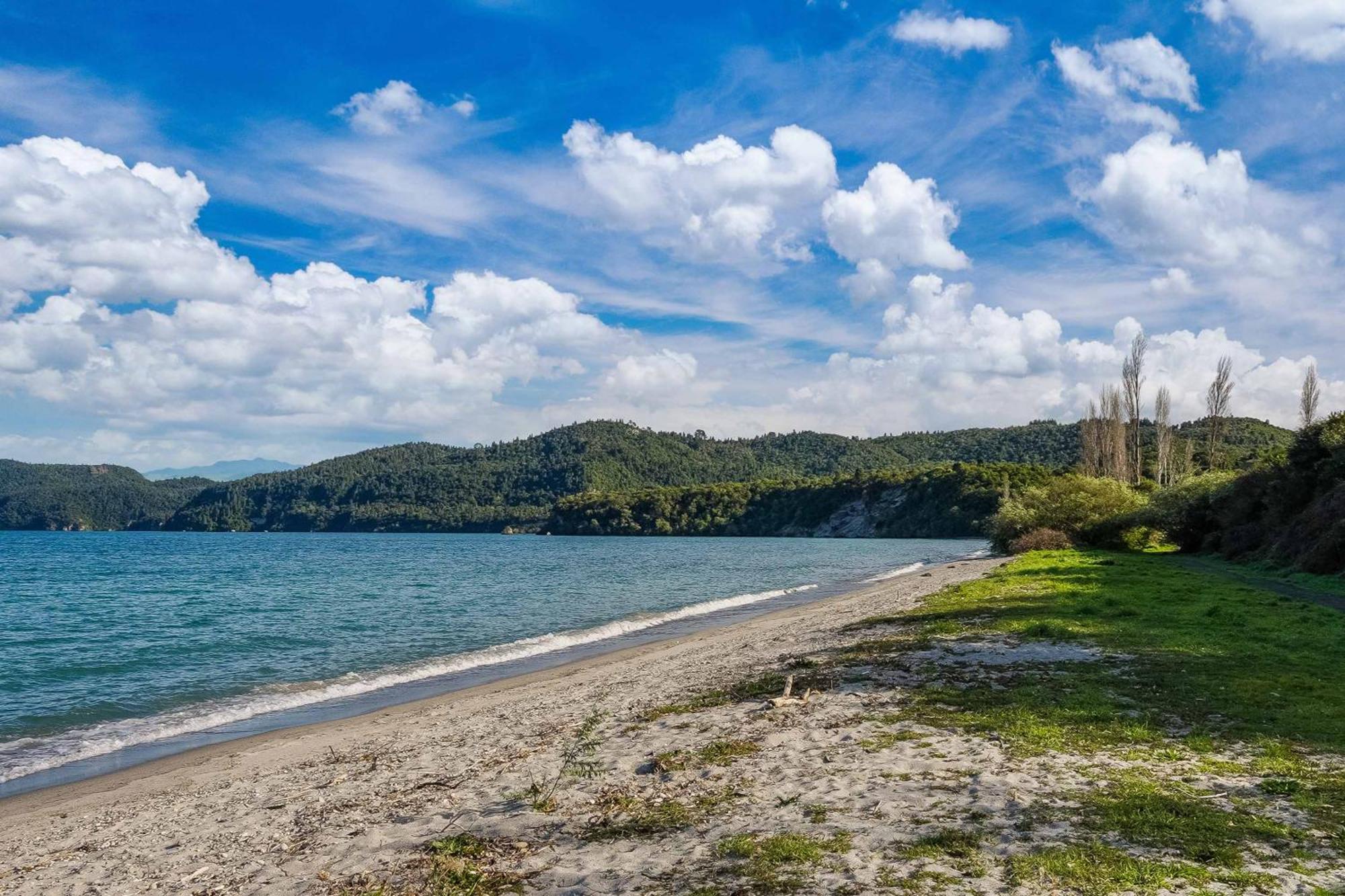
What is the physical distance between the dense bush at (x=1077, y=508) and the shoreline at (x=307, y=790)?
150 feet

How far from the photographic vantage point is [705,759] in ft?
35.2

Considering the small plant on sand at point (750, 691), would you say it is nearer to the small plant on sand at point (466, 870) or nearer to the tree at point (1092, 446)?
the small plant on sand at point (466, 870)

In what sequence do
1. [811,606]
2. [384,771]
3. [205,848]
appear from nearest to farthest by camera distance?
[205,848] < [384,771] < [811,606]

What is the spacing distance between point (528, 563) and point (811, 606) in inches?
2022

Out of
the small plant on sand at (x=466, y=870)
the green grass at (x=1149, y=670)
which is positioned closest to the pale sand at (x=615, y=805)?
the small plant on sand at (x=466, y=870)

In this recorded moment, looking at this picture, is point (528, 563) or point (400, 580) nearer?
point (400, 580)

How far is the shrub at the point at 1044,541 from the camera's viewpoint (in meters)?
59.4

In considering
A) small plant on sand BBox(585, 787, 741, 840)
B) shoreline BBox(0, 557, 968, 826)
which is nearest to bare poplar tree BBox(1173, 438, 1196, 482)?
shoreline BBox(0, 557, 968, 826)

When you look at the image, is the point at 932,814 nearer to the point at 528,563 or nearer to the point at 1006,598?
the point at 1006,598

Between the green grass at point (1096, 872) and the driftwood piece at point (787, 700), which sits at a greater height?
the green grass at point (1096, 872)

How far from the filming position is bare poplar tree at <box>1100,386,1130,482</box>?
8794 cm

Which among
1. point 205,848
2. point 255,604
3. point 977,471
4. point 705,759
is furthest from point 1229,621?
point 977,471

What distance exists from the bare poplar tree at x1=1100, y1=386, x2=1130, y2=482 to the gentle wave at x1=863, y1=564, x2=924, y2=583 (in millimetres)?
33001

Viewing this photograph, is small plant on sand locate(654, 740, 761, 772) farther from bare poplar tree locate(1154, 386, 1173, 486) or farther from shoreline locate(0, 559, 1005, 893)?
bare poplar tree locate(1154, 386, 1173, 486)
